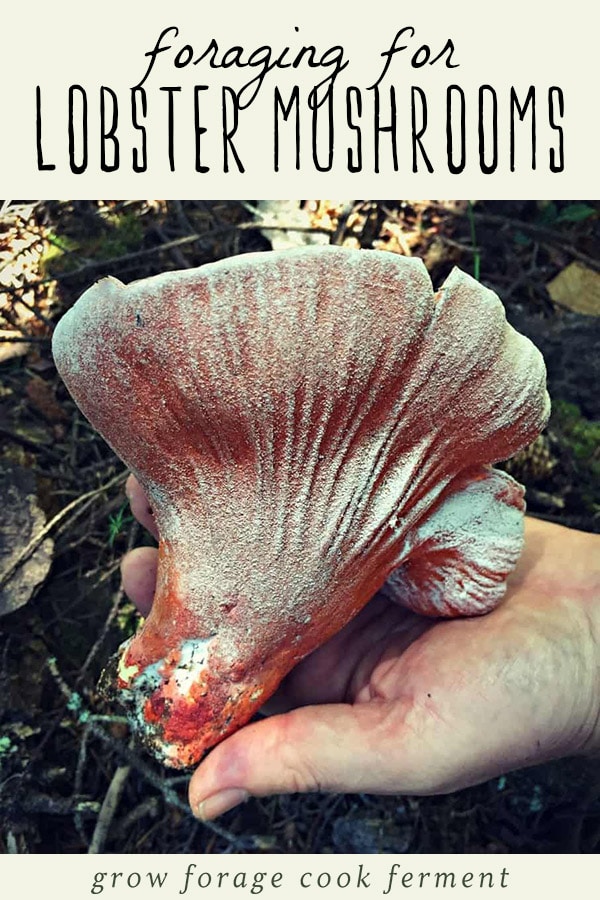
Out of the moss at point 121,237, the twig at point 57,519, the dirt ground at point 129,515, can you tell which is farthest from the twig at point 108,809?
the moss at point 121,237

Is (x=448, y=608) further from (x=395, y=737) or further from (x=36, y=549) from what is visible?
(x=36, y=549)

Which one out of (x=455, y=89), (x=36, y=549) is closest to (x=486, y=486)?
(x=455, y=89)

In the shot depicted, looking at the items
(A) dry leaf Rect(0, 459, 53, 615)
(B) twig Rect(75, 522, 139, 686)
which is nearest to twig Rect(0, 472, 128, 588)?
(A) dry leaf Rect(0, 459, 53, 615)

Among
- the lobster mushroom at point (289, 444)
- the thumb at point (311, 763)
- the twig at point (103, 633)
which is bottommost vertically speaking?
the twig at point (103, 633)

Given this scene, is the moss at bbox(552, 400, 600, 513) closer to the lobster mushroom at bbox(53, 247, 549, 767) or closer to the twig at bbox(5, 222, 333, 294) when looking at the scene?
the lobster mushroom at bbox(53, 247, 549, 767)

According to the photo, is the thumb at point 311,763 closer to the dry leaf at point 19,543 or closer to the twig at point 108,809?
the twig at point 108,809
